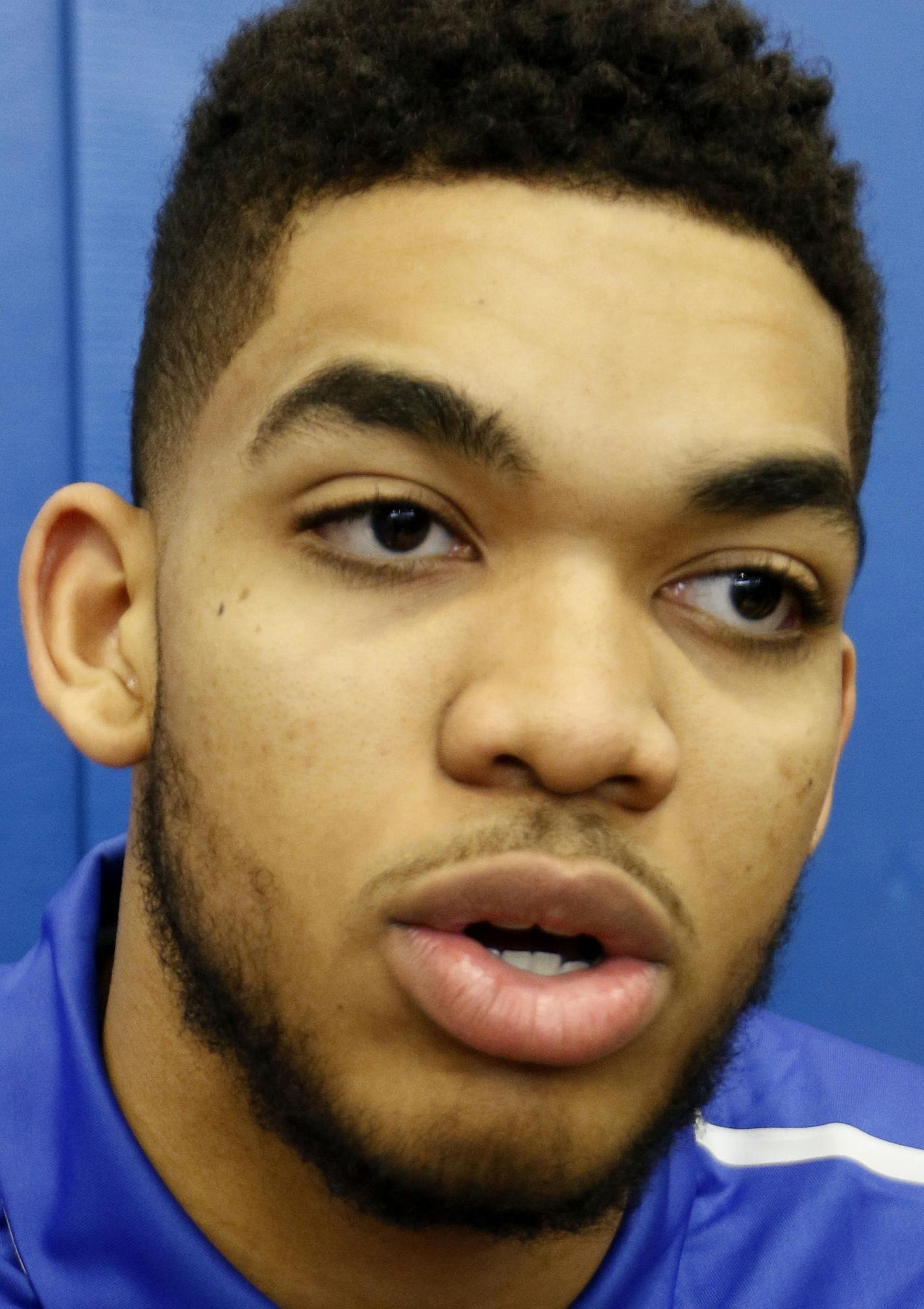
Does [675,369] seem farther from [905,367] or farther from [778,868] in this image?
[905,367]

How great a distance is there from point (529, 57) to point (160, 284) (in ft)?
1.22

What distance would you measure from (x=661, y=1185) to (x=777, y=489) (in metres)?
0.62

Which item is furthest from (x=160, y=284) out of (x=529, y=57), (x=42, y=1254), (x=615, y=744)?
(x=42, y=1254)

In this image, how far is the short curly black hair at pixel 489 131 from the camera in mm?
896

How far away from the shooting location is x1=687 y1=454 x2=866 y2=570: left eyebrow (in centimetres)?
86

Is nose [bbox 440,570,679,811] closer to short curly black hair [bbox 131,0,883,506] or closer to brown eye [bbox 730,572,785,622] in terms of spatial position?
brown eye [bbox 730,572,785,622]

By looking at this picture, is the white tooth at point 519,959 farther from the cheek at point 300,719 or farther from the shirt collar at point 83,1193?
the shirt collar at point 83,1193

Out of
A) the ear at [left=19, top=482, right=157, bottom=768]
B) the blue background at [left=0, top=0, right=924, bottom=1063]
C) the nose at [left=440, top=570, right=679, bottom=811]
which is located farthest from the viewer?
the blue background at [left=0, top=0, right=924, bottom=1063]

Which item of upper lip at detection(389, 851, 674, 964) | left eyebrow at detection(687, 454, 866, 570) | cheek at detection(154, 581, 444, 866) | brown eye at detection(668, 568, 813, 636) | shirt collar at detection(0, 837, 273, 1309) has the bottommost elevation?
shirt collar at detection(0, 837, 273, 1309)

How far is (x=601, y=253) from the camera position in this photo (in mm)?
860

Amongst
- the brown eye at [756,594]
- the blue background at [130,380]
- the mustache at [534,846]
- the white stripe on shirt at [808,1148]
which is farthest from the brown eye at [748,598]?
the blue background at [130,380]

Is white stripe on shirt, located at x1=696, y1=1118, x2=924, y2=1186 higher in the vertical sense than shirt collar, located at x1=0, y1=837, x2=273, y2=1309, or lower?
higher

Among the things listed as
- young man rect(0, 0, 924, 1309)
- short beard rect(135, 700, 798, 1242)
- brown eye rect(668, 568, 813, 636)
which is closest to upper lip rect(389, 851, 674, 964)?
young man rect(0, 0, 924, 1309)

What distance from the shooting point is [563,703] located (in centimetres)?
76
